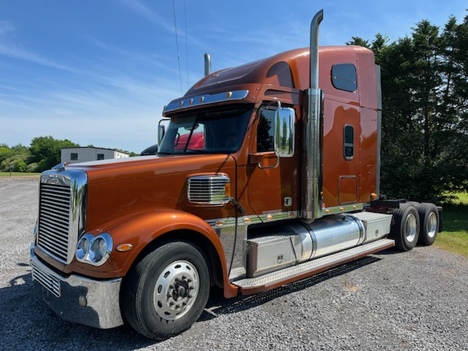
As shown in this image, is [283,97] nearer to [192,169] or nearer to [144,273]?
[192,169]

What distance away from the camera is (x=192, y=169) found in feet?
14.0

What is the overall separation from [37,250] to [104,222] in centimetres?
123

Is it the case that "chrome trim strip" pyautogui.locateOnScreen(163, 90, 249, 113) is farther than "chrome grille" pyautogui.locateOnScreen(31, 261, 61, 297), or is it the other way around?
"chrome trim strip" pyautogui.locateOnScreen(163, 90, 249, 113)

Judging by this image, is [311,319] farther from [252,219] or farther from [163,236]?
[163,236]

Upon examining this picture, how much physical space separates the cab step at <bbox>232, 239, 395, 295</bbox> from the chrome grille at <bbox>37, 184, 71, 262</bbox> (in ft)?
6.37

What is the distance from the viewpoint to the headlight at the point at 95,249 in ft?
11.2

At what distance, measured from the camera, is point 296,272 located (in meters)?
4.91

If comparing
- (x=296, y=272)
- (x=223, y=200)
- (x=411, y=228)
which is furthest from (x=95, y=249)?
(x=411, y=228)

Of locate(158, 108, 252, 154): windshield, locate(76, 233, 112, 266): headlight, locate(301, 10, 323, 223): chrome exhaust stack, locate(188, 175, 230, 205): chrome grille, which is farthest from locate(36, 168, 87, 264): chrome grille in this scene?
locate(301, 10, 323, 223): chrome exhaust stack

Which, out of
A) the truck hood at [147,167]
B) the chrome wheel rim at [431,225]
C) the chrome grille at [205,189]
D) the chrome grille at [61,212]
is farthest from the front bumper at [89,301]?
the chrome wheel rim at [431,225]

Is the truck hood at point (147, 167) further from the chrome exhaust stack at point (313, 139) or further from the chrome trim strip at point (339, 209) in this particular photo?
the chrome trim strip at point (339, 209)

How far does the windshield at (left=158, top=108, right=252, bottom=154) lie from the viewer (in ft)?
15.3

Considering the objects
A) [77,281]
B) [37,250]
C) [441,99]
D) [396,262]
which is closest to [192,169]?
[77,281]

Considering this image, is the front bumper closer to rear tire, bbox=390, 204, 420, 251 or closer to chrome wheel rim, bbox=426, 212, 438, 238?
rear tire, bbox=390, 204, 420, 251
